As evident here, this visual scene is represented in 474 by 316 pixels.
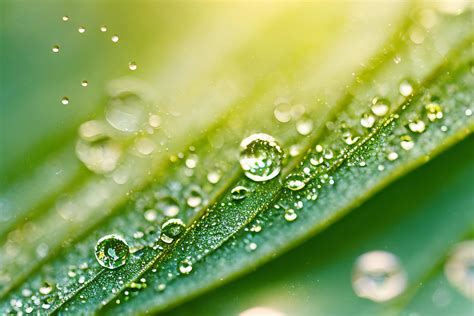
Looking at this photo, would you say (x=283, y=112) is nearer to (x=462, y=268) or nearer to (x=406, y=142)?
(x=406, y=142)

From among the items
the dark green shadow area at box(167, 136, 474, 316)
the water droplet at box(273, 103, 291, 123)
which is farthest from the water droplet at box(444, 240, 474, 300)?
the water droplet at box(273, 103, 291, 123)

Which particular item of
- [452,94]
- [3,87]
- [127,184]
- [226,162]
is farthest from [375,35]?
[3,87]

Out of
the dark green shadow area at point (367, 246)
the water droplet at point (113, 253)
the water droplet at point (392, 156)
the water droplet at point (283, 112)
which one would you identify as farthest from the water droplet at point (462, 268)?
the water droplet at point (113, 253)

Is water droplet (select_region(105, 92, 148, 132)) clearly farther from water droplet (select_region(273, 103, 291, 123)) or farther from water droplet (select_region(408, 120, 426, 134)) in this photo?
water droplet (select_region(408, 120, 426, 134))

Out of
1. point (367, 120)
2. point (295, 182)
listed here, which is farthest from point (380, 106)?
point (295, 182)

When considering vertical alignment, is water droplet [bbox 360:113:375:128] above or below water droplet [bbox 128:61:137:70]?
above

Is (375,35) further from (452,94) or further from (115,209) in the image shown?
(115,209)
